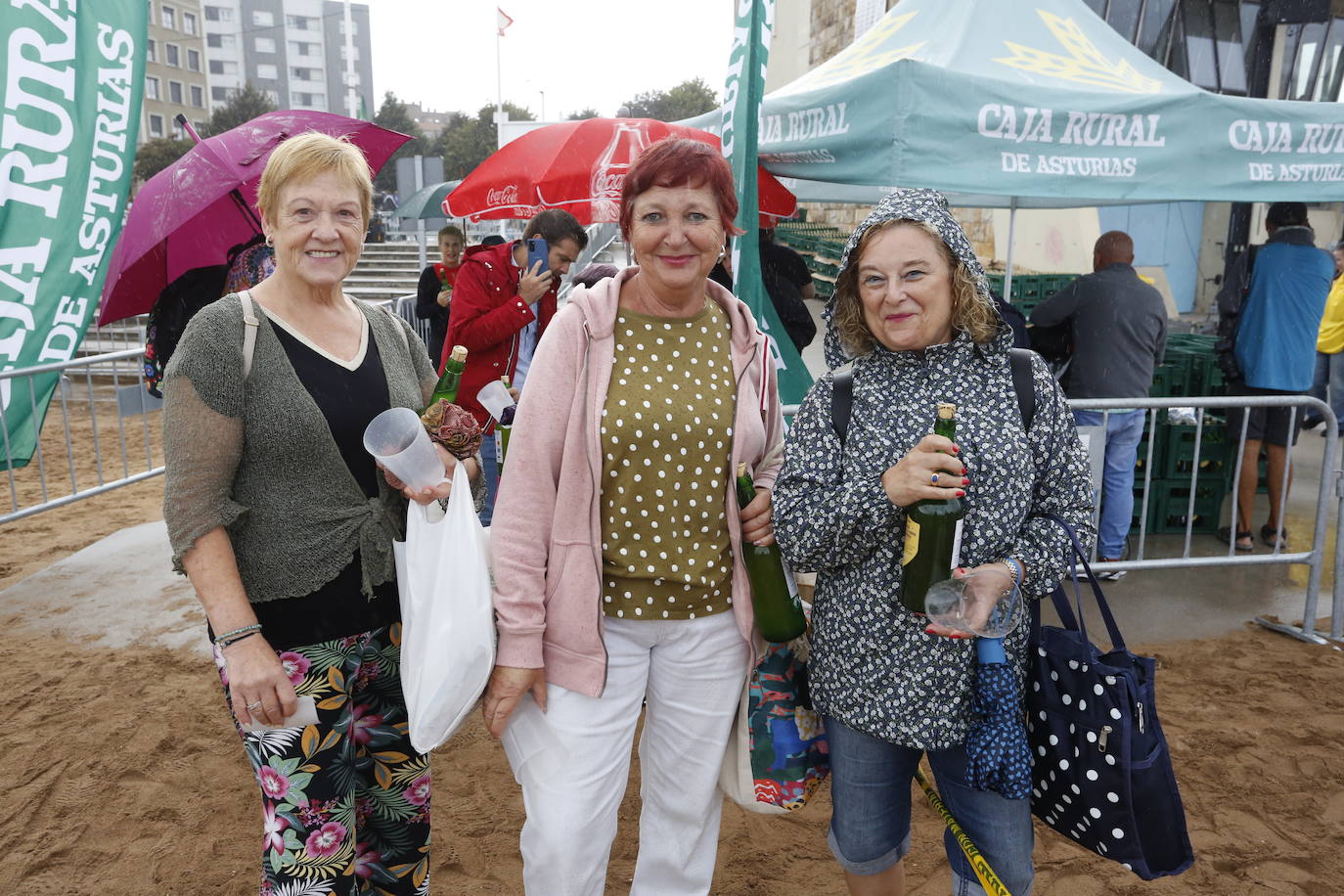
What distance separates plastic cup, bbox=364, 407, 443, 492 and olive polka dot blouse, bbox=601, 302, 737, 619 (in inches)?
15.4

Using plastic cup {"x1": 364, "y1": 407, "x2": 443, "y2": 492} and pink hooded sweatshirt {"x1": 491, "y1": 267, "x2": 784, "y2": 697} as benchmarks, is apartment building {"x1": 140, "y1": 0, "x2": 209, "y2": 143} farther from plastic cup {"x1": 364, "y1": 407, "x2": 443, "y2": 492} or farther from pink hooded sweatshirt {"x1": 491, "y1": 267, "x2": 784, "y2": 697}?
pink hooded sweatshirt {"x1": 491, "y1": 267, "x2": 784, "y2": 697}

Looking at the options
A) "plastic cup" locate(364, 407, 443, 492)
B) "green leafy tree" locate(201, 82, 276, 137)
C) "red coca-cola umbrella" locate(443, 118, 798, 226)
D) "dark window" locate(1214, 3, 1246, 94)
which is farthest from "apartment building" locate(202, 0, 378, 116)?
"plastic cup" locate(364, 407, 443, 492)

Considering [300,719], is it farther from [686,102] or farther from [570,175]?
[686,102]

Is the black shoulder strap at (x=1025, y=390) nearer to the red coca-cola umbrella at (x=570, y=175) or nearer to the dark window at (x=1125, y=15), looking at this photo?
the red coca-cola umbrella at (x=570, y=175)

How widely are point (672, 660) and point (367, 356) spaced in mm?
1019

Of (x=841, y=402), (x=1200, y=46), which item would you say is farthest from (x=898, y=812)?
(x=1200, y=46)

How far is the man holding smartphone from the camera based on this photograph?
5.07 metres

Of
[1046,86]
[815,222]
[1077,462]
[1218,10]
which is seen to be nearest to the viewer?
[1077,462]

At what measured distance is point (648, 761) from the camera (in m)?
2.23

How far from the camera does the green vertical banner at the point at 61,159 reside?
4.18 metres

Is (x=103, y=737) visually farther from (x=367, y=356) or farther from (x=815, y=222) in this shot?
(x=815, y=222)

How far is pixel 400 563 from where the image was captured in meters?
2.03

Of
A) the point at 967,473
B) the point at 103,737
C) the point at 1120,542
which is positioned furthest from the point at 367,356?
the point at 1120,542

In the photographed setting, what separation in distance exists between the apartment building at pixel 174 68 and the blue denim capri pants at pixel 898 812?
8002 cm
